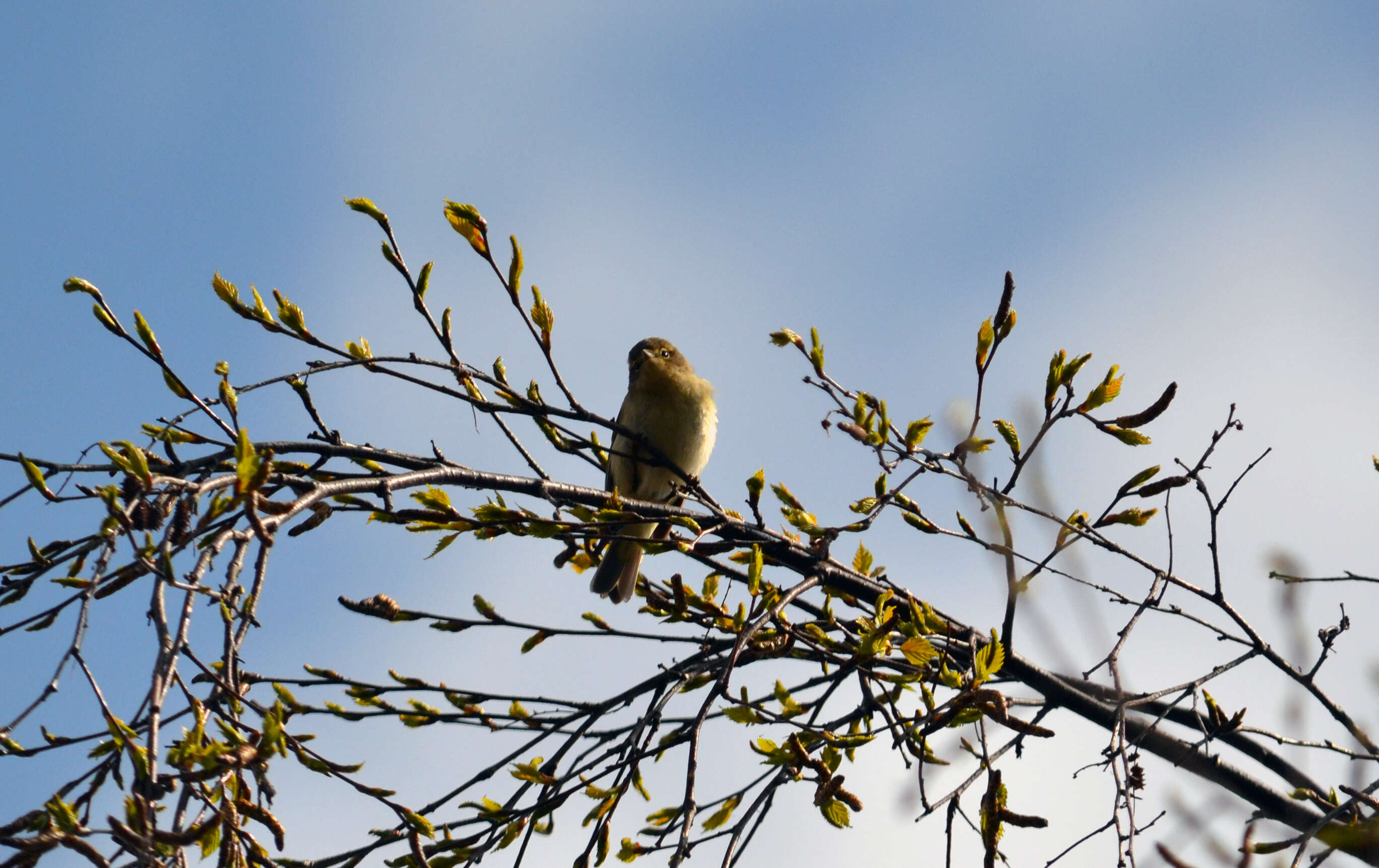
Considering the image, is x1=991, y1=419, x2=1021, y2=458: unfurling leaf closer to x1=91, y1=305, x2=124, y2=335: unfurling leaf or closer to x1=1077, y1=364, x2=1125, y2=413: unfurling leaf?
x1=1077, y1=364, x2=1125, y2=413: unfurling leaf

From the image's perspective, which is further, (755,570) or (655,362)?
(655,362)

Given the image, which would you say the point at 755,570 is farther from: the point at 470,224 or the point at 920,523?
the point at 470,224

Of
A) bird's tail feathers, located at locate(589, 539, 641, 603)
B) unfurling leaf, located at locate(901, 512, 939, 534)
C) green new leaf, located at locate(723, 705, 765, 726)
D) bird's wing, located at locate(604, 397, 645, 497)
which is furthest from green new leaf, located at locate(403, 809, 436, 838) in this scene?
bird's wing, located at locate(604, 397, 645, 497)

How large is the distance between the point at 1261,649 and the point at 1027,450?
1.15 meters

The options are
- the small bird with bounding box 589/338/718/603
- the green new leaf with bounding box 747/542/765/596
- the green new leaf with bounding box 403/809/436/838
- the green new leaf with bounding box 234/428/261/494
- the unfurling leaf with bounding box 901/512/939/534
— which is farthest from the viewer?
the small bird with bounding box 589/338/718/603

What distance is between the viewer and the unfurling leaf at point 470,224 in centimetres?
328

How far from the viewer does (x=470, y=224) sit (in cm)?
329

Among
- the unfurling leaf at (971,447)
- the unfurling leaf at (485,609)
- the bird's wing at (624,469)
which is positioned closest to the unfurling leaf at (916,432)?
the unfurling leaf at (971,447)

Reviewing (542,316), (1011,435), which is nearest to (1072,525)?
(1011,435)

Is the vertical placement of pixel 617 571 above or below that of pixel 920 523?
above

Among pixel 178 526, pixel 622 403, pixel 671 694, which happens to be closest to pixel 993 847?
pixel 671 694

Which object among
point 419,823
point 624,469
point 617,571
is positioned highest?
point 624,469

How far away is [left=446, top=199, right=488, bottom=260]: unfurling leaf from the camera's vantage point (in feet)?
10.8

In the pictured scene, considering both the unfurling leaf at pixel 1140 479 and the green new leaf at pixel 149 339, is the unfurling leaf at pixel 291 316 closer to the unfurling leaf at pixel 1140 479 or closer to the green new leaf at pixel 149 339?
the green new leaf at pixel 149 339
